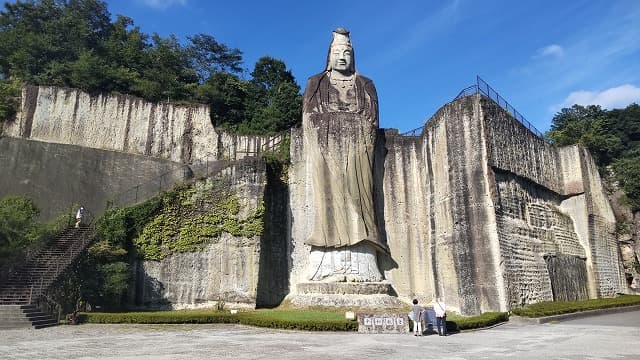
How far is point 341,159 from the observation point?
1989cm

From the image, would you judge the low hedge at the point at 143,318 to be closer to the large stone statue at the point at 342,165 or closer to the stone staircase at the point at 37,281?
the stone staircase at the point at 37,281

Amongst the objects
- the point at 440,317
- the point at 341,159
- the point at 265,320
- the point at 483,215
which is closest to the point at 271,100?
the point at 341,159

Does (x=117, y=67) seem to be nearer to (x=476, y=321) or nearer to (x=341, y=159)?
(x=341, y=159)

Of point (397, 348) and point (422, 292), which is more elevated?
point (422, 292)

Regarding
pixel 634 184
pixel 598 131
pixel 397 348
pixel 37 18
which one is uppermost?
pixel 37 18

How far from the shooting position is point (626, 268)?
27.1 meters

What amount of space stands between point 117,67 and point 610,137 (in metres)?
39.8

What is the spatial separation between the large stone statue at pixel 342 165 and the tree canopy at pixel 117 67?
41.5 feet

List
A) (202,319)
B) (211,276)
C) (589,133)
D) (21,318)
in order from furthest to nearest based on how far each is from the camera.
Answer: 1. (589,133)
2. (211,276)
3. (202,319)
4. (21,318)

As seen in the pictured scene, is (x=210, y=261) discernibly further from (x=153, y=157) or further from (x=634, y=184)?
(x=634, y=184)

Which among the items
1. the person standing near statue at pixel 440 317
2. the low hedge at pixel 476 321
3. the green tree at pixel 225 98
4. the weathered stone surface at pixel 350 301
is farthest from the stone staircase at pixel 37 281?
the green tree at pixel 225 98

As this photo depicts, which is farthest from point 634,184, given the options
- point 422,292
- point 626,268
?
point 422,292

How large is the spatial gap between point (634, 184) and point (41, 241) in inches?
1162

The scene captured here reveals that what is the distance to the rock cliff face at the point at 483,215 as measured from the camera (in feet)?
58.2
